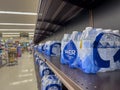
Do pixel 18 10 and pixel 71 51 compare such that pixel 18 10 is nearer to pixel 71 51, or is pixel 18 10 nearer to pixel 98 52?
pixel 71 51

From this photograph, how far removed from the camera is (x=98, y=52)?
0.72 metres


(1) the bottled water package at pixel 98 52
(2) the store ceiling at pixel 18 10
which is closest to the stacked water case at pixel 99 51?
(1) the bottled water package at pixel 98 52

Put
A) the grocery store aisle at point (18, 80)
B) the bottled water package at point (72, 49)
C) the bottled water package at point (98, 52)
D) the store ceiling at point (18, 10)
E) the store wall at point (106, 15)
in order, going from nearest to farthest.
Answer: the bottled water package at point (98, 52) → the bottled water package at point (72, 49) → the store wall at point (106, 15) → the grocery store aisle at point (18, 80) → the store ceiling at point (18, 10)

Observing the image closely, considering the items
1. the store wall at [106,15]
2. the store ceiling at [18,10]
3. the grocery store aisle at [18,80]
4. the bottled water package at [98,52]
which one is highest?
the store ceiling at [18,10]

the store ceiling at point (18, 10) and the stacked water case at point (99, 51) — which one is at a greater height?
the store ceiling at point (18, 10)

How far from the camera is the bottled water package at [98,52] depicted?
71 cm

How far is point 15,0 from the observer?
5.25 metres

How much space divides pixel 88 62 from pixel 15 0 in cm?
518

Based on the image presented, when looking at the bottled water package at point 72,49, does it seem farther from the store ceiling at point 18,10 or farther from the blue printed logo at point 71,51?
the store ceiling at point 18,10

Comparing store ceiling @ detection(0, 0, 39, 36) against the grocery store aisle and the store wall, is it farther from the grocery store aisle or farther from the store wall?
the store wall

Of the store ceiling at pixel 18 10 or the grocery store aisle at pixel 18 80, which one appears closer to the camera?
the grocery store aisle at pixel 18 80

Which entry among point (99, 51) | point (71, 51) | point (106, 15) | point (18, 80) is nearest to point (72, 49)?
point (71, 51)

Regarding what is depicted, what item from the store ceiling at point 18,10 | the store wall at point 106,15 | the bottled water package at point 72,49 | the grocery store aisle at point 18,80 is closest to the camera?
the bottled water package at point 72,49

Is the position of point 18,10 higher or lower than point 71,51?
higher
